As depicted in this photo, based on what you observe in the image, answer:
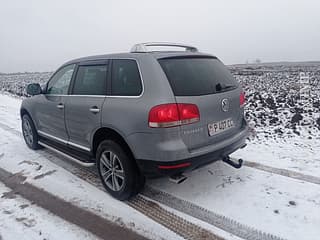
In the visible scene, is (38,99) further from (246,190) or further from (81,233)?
(246,190)

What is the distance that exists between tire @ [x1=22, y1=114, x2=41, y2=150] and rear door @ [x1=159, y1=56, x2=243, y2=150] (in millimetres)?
3285

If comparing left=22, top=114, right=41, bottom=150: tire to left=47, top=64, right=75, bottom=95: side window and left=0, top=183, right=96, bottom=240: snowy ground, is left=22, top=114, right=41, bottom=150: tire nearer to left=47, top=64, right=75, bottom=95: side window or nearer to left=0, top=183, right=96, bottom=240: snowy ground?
left=47, top=64, right=75, bottom=95: side window

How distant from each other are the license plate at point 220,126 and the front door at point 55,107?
2.18 meters

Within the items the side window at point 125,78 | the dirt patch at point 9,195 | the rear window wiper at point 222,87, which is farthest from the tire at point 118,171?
the rear window wiper at point 222,87

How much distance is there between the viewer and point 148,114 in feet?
8.95

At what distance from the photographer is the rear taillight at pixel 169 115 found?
8.80ft

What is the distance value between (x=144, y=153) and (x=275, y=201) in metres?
1.62

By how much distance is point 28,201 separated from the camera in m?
3.38

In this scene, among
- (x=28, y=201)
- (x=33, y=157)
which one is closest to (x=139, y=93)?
(x=28, y=201)

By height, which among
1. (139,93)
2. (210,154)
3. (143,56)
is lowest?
(210,154)

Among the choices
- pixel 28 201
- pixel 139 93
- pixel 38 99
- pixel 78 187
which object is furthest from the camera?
pixel 38 99

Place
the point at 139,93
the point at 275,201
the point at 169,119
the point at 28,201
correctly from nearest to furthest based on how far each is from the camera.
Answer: the point at 169,119 < the point at 139,93 < the point at 275,201 < the point at 28,201

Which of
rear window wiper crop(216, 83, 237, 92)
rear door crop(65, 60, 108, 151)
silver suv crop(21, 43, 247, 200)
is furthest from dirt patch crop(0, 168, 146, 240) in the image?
rear window wiper crop(216, 83, 237, 92)

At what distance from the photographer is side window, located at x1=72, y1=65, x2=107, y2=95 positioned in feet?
11.1
